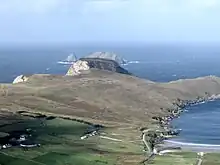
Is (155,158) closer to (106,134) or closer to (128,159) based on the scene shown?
(128,159)

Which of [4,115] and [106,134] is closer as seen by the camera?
[106,134]

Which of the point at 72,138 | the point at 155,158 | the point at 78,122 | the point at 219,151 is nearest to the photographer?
the point at 155,158

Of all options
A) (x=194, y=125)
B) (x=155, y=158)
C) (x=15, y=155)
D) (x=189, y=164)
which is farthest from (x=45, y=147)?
(x=194, y=125)

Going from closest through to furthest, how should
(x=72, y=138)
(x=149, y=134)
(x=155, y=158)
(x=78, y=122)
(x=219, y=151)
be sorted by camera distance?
(x=155, y=158) → (x=219, y=151) → (x=72, y=138) → (x=149, y=134) → (x=78, y=122)

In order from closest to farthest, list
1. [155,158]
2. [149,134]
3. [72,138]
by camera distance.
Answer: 1. [155,158]
2. [72,138]
3. [149,134]

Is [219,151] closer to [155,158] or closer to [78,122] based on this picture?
[155,158]

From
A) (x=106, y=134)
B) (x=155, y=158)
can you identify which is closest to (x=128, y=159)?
(x=155, y=158)
